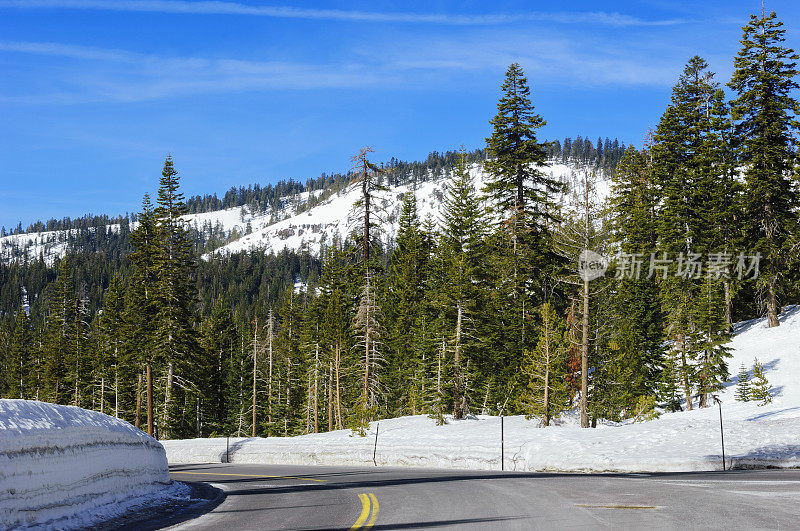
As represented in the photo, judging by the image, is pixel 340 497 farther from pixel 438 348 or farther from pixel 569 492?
pixel 438 348

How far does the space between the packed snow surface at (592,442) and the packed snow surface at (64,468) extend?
13.6 meters

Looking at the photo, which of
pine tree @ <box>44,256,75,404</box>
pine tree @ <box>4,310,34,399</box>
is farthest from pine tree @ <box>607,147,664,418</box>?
pine tree @ <box>4,310,34,399</box>

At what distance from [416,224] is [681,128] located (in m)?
23.1

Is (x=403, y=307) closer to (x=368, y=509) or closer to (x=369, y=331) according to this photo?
(x=369, y=331)

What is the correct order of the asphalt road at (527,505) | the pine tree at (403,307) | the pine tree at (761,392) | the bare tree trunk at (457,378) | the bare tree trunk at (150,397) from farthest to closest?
1. the pine tree at (403,307)
2. the bare tree trunk at (150,397)
3. the bare tree trunk at (457,378)
4. the pine tree at (761,392)
5. the asphalt road at (527,505)

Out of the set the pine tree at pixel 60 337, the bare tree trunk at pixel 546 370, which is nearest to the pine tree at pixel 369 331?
the bare tree trunk at pixel 546 370

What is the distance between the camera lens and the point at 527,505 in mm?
10531

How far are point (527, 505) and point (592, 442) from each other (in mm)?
13000

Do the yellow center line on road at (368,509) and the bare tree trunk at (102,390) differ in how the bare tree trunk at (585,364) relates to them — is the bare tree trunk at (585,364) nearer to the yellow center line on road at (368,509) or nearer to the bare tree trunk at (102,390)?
the yellow center line on road at (368,509)

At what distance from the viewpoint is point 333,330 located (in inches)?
1943

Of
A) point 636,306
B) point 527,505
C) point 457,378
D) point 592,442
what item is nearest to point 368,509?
point 527,505
